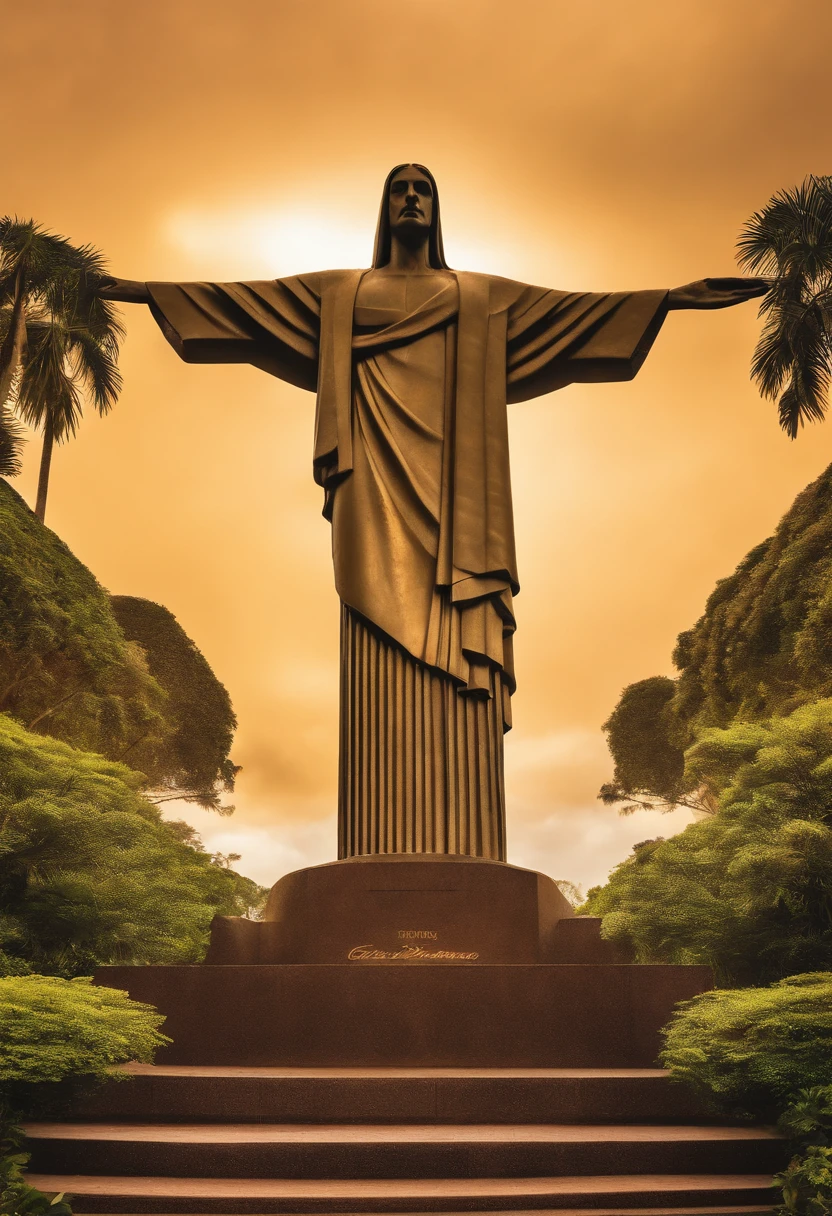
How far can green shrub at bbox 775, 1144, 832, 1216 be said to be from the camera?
4.42 m

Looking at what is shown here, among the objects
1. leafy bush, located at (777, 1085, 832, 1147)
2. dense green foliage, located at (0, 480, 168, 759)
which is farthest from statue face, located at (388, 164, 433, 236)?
dense green foliage, located at (0, 480, 168, 759)

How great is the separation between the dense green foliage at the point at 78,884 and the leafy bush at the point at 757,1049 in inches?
177

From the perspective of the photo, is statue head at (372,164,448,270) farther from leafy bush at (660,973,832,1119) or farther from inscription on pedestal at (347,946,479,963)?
leafy bush at (660,973,832,1119)

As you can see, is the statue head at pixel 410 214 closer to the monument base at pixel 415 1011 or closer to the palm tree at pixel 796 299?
the monument base at pixel 415 1011

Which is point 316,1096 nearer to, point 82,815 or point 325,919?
point 325,919

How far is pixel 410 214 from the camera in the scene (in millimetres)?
9117

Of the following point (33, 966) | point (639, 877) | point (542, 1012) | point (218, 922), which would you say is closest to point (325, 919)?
point (218, 922)

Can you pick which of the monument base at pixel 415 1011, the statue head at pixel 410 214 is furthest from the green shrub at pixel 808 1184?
the statue head at pixel 410 214

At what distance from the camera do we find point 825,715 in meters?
10.5

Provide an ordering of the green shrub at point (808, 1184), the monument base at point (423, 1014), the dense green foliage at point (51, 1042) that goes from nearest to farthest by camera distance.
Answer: the green shrub at point (808, 1184)
the dense green foliage at point (51, 1042)
the monument base at point (423, 1014)

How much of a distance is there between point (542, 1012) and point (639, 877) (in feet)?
9.39

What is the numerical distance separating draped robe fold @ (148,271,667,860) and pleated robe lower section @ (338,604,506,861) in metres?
0.01

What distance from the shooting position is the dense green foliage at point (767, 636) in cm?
1775

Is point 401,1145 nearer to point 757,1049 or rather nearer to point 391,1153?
point 391,1153
